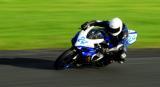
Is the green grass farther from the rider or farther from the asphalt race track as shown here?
the rider

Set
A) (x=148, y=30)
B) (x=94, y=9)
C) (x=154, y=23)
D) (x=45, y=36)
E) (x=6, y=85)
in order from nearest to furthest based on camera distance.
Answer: (x=6, y=85) < (x=45, y=36) < (x=148, y=30) < (x=154, y=23) < (x=94, y=9)

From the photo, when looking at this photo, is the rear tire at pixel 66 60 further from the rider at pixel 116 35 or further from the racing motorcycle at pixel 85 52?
the rider at pixel 116 35

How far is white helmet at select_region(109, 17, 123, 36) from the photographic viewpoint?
1288cm

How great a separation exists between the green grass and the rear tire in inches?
138

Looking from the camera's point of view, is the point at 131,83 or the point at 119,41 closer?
the point at 131,83

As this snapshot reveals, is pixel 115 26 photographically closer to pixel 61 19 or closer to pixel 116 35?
pixel 116 35

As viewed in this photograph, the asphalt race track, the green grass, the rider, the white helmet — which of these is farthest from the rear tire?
the green grass

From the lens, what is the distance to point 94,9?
24750mm

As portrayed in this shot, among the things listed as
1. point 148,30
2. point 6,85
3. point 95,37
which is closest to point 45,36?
point 148,30

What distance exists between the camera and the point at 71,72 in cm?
1302

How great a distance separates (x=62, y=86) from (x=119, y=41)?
2.35 meters

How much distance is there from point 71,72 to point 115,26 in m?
1.62

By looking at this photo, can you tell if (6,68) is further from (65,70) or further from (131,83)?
(131,83)

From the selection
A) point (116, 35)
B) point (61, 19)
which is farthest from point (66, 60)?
point (61, 19)
